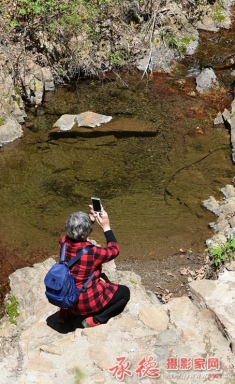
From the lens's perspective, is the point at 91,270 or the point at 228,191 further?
the point at 228,191

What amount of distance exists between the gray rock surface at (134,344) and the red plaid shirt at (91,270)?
39 cm

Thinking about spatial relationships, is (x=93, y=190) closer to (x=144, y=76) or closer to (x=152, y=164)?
(x=152, y=164)

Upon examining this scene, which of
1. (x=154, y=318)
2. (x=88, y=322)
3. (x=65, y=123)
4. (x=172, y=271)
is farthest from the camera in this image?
(x=65, y=123)

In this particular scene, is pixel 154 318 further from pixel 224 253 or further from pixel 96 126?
pixel 96 126

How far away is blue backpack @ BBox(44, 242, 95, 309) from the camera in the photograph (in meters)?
5.40

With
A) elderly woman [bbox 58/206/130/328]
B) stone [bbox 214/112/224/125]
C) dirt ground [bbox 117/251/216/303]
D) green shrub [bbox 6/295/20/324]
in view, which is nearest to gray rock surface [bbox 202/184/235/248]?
dirt ground [bbox 117/251/216/303]

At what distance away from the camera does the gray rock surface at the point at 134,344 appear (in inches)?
223

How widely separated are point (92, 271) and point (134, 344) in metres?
1.11

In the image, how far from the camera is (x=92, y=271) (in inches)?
229

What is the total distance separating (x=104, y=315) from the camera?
6383mm

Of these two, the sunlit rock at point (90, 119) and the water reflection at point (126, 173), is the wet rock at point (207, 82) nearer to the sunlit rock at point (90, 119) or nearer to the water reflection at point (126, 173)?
the water reflection at point (126, 173)

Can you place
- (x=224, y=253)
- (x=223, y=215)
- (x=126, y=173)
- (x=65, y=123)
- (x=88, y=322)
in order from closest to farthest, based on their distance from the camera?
(x=88, y=322)
(x=224, y=253)
(x=223, y=215)
(x=126, y=173)
(x=65, y=123)

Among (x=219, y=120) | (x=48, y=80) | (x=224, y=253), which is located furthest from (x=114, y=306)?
(x=48, y=80)

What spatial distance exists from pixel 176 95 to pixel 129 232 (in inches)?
258
